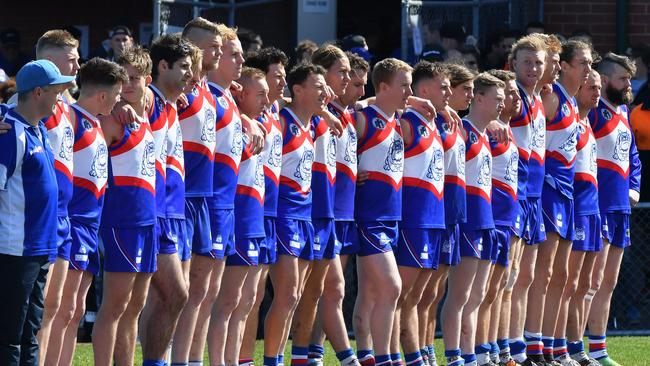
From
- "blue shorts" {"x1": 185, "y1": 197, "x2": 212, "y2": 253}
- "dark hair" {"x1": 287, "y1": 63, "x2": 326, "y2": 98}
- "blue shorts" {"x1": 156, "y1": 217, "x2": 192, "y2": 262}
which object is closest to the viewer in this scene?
"blue shorts" {"x1": 156, "y1": 217, "x2": 192, "y2": 262}

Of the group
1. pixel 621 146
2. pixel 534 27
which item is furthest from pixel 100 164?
pixel 534 27

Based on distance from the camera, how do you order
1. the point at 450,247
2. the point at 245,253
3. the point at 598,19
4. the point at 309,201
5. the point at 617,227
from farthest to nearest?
the point at 598,19 → the point at 617,227 → the point at 450,247 → the point at 309,201 → the point at 245,253

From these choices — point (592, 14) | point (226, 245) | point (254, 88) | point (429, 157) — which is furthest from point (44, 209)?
point (592, 14)

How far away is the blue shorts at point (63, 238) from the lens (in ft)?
24.7

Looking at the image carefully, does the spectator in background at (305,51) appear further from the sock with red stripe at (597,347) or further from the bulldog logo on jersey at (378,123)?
the sock with red stripe at (597,347)

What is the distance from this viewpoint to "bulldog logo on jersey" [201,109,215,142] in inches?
332

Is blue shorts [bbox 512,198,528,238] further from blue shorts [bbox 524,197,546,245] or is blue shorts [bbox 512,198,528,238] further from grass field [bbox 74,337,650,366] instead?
grass field [bbox 74,337,650,366]

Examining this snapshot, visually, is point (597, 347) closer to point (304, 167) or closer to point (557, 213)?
point (557, 213)

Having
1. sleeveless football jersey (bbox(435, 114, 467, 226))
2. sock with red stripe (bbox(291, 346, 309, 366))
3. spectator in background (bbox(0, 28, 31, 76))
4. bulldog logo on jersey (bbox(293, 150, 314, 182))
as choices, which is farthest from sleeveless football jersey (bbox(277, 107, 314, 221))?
spectator in background (bbox(0, 28, 31, 76))

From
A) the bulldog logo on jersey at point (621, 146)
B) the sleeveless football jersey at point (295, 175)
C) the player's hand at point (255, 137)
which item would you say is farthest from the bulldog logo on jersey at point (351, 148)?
the bulldog logo on jersey at point (621, 146)

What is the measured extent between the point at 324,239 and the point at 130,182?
1655 mm

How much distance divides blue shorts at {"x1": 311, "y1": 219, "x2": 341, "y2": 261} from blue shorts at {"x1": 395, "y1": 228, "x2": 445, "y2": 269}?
1.54 feet

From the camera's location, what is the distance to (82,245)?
773 centimetres

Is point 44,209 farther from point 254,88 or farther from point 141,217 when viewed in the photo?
point 254,88
